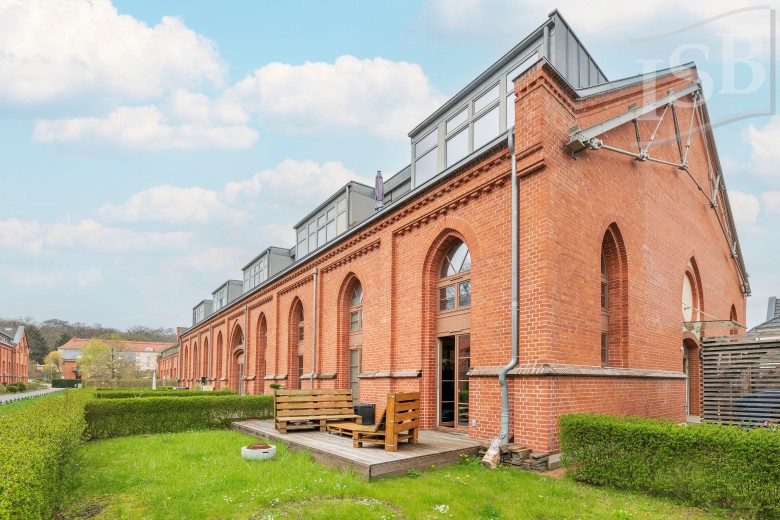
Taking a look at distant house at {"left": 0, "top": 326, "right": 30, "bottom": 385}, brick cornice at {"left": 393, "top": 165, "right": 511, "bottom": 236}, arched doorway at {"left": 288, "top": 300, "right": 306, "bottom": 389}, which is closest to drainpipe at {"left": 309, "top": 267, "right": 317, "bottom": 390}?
arched doorway at {"left": 288, "top": 300, "right": 306, "bottom": 389}

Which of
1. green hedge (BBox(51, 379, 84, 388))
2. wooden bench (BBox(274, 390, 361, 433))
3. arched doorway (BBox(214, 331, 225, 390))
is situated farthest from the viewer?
green hedge (BBox(51, 379, 84, 388))

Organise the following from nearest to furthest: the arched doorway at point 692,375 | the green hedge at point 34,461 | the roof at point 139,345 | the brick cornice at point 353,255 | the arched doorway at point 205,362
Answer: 1. the green hedge at point 34,461
2. the brick cornice at point 353,255
3. the arched doorway at point 692,375
4. the arched doorway at point 205,362
5. the roof at point 139,345

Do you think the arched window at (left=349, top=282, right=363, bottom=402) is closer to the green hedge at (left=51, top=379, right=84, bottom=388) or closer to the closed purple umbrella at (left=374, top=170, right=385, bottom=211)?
the closed purple umbrella at (left=374, top=170, right=385, bottom=211)

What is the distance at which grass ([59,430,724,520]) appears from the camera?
21.4 ft

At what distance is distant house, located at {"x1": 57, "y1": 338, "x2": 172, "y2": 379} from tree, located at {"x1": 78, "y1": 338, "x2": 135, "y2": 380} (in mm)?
13519

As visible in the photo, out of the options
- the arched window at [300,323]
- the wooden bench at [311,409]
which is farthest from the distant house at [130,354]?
the wooden bench at [311,409]

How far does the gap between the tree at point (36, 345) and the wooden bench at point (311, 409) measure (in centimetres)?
10954

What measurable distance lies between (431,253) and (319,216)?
10.7 metres

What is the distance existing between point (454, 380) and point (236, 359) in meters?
24.0

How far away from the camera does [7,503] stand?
13.1 feet

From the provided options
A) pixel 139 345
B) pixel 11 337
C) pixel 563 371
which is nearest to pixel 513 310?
pixel 563 371

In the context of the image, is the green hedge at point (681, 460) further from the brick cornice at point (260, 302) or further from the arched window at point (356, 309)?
the brick cornice at point (260, 302)

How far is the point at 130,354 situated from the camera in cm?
9944

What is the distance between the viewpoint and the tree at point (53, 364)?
286ft
